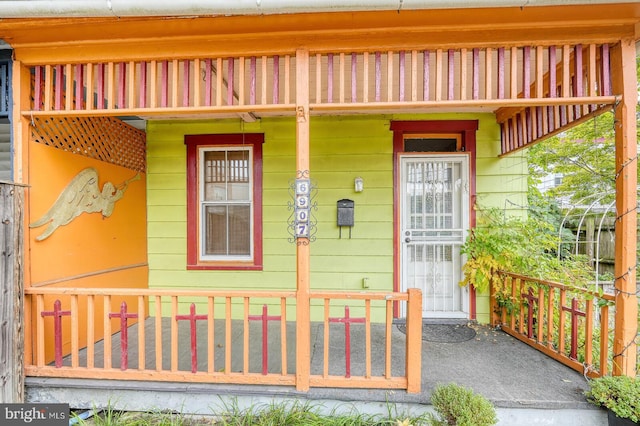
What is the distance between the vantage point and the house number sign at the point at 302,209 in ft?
7.39

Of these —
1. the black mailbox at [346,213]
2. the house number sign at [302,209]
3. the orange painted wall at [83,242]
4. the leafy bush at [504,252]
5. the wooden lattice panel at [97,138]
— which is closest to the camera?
the house number sign at [302,209]

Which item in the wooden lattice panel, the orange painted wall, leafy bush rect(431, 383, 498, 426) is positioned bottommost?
leafy bush rect(431, 383, 498, 426)

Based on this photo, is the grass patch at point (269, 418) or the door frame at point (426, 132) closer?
the grass patch at point (269, 418)

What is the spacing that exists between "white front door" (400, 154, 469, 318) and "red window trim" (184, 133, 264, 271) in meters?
1.78

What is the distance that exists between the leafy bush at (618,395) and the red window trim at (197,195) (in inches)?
126

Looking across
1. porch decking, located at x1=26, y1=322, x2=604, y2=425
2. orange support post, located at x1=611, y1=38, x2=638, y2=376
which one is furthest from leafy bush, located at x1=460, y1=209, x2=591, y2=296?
orange support post, located at x1=611, y1=38, x2=638, y2=376

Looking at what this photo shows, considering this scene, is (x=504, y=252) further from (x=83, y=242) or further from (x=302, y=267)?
(x=83, y=242)

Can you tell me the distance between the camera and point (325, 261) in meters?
3.79

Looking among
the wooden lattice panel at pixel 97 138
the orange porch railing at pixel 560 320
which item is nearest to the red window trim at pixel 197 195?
the wooden lattice panel at pixel 97 138

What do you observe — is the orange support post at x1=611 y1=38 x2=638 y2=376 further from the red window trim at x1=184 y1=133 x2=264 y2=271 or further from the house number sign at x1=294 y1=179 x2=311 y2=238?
the red window trim at x1=184 y1=133 x2=264 y2=271

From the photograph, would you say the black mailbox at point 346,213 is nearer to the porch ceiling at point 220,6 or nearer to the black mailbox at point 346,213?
the black mailbox at point 346,213

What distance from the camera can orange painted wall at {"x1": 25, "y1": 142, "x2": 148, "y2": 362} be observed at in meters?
2.60

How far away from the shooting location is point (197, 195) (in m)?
3.91

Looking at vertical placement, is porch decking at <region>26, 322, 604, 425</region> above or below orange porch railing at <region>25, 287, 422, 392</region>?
below
